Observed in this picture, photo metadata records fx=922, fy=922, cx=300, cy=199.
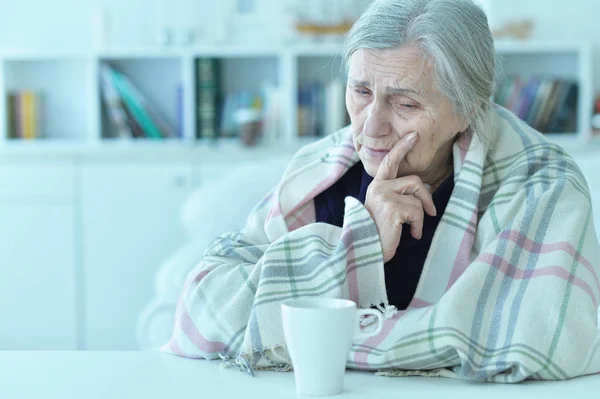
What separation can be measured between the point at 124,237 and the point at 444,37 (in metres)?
2.67

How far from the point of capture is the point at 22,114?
13.4 ft

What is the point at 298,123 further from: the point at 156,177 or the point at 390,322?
the point at 390,322

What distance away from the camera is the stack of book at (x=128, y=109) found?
4.02 metres

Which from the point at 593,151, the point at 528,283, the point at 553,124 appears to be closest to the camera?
the point at 528,283

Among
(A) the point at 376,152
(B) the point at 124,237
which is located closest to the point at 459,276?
(A) the point at 376,152

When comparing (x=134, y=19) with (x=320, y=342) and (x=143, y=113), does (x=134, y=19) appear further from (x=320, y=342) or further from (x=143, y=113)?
(x=320, y=342)

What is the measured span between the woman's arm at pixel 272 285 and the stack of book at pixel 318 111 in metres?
2.69

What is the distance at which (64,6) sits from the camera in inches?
165

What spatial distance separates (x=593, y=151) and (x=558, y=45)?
→ 0.52 metres

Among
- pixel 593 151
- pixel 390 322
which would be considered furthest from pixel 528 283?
pixel 593 151

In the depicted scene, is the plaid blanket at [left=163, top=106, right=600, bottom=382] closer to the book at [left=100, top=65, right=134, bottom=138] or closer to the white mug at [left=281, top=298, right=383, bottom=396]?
the white mug at [left=281, top=298, right=383, bottom=396]

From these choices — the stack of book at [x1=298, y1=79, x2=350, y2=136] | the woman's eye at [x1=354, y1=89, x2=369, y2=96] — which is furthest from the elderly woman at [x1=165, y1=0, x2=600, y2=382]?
the stack of book at [x1=298, y1=79, x2=350, y2=136]

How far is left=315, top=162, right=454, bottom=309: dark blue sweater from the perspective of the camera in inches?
53.0

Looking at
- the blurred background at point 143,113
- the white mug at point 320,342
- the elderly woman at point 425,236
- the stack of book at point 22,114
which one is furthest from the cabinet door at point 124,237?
the white mug at point 320,342
